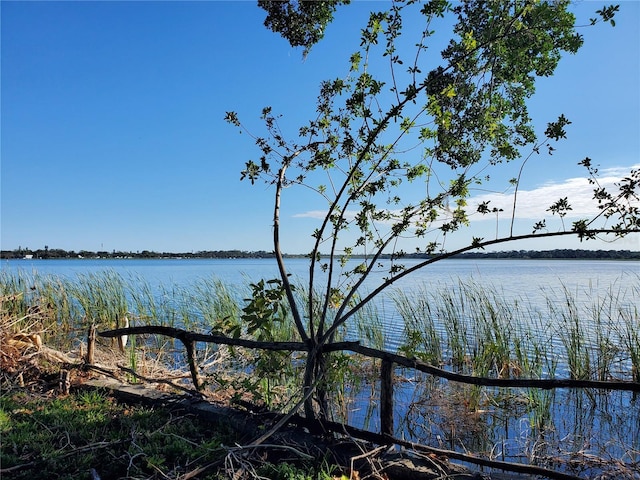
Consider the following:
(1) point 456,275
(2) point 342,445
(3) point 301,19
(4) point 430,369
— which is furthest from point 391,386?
(1) point 456,275

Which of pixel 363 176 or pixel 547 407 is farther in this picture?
pixel 547 407

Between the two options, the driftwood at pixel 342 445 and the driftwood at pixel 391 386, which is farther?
the driftwood at pixel 342 445

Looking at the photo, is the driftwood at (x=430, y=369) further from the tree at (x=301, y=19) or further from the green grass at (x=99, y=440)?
the tree at (x=301, y=19)

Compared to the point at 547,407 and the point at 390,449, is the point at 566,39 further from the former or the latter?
the point at 547,407

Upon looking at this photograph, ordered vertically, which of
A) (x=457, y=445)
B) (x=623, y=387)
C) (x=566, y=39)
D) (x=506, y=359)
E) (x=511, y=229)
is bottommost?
(x=457, y=445)

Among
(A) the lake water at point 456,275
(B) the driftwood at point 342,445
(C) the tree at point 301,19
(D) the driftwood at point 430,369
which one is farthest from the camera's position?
(A) the lake water at point 456,275

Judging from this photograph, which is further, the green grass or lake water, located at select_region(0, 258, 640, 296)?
lake water, located at select_region(0, 258, 640, 296)

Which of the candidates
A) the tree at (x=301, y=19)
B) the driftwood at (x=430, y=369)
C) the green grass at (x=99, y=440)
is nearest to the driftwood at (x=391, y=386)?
the driftwood at (x=430, y=369)

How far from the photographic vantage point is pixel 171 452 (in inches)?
110

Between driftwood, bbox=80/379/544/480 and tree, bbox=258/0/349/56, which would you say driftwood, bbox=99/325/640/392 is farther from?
tree, bbox=258/0/349/56

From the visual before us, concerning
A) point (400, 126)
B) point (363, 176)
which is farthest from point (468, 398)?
point (400, 126)

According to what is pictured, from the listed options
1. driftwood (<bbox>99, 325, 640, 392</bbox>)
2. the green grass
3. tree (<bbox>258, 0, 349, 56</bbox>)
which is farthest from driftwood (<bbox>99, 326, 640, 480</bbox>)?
tree (<bbox>258, 0, 349, 56</bbox>)

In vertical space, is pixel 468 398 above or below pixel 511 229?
below

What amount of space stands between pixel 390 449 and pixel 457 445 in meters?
2.04
